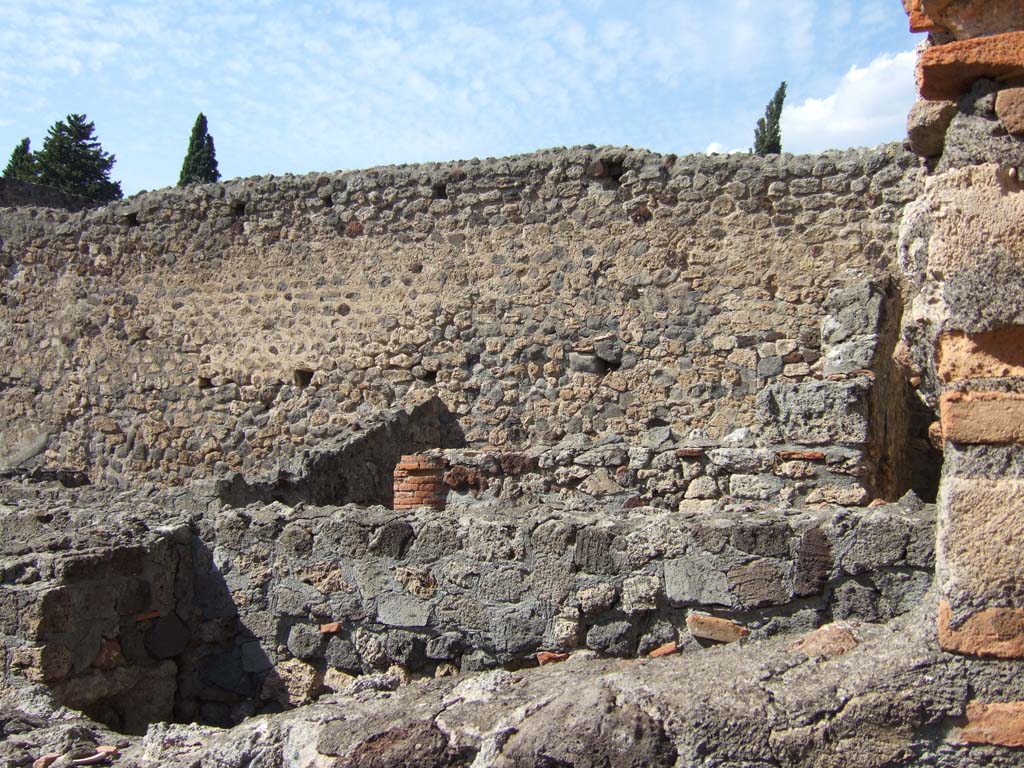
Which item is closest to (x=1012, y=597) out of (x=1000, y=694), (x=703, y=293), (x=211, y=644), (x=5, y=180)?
(x=1000, y=694)

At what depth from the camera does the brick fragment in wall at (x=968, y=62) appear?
2.14 meters

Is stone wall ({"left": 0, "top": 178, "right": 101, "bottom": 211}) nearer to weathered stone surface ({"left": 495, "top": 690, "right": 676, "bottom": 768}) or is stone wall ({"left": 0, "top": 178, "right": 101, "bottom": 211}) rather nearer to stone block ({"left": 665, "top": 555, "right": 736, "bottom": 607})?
stone block ({"left": 665, "top": 555, "right": 736, "bottom": 607})

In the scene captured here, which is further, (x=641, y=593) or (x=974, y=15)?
(x=641, y=593)

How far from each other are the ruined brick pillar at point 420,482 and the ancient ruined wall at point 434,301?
210 cm

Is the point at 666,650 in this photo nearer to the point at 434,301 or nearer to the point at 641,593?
the point at 641,593

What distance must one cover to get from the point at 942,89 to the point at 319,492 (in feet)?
17.3

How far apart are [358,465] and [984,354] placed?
228 inches

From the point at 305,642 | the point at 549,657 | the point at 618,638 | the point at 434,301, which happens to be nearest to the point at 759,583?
the point at 618,638

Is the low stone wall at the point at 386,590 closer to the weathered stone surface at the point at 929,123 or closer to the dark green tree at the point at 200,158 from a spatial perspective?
the weathered stone surface at the point at 929,123

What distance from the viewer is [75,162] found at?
27.5m

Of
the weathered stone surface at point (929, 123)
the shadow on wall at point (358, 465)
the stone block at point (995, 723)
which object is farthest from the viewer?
the shadow on wall at point (358, 465)

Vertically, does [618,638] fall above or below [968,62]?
below

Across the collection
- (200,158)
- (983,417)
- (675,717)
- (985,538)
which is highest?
(200,158)

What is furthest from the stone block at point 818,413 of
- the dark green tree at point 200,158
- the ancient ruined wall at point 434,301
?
the dark green tree at point 200,158
